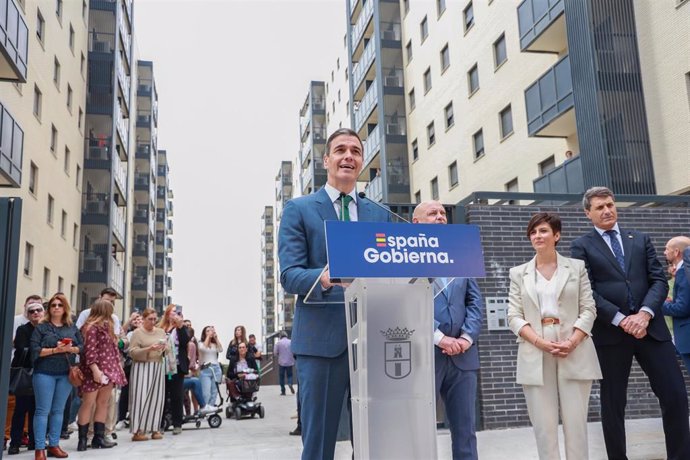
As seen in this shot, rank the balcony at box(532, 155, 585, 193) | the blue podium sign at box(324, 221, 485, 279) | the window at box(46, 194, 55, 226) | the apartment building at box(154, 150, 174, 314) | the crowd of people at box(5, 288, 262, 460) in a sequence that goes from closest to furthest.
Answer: the blue podium sign at box(324, 221, 485, 279)
the crowd of people at box(5, 288, 262, 460)
the balcony at box(532, 155, 585, 193)
the window at box(46, 194, 55, 226)
the apartment building at box(154, 150, 174, 314)

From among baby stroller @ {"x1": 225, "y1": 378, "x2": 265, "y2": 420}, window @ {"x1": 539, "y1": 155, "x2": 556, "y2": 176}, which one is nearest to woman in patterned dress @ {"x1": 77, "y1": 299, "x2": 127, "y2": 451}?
baby stroller @ {"x1": 225, "y1": 378, "x2": 265, "y2": 420}

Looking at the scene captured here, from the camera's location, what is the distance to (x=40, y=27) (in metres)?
26.1

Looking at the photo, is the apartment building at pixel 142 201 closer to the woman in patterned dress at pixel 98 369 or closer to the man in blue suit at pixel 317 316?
the woman in patterned dress at pixel 98 369

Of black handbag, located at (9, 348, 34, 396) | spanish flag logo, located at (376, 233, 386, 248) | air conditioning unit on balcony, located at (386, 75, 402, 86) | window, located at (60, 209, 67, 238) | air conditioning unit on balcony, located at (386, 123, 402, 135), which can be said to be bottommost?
black handbag, located at (9, 348, 34, 396)

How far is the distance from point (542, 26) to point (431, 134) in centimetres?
1233

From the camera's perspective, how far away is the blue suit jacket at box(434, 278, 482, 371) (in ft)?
17.0

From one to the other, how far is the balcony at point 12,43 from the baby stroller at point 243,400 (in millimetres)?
11260

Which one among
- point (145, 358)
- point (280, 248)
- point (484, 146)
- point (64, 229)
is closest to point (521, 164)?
point (484, 146)

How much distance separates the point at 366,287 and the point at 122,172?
39907 mm

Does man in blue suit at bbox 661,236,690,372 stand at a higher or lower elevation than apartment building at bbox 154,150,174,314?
lower

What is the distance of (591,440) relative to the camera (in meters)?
8.02

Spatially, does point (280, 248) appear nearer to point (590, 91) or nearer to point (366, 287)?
point (366, 287)

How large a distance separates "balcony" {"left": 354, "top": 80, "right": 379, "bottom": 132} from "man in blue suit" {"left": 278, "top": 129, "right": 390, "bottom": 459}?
35065 mm

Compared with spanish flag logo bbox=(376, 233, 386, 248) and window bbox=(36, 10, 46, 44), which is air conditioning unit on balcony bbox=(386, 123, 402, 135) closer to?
window bbox=(36, 10, 46, 44)
